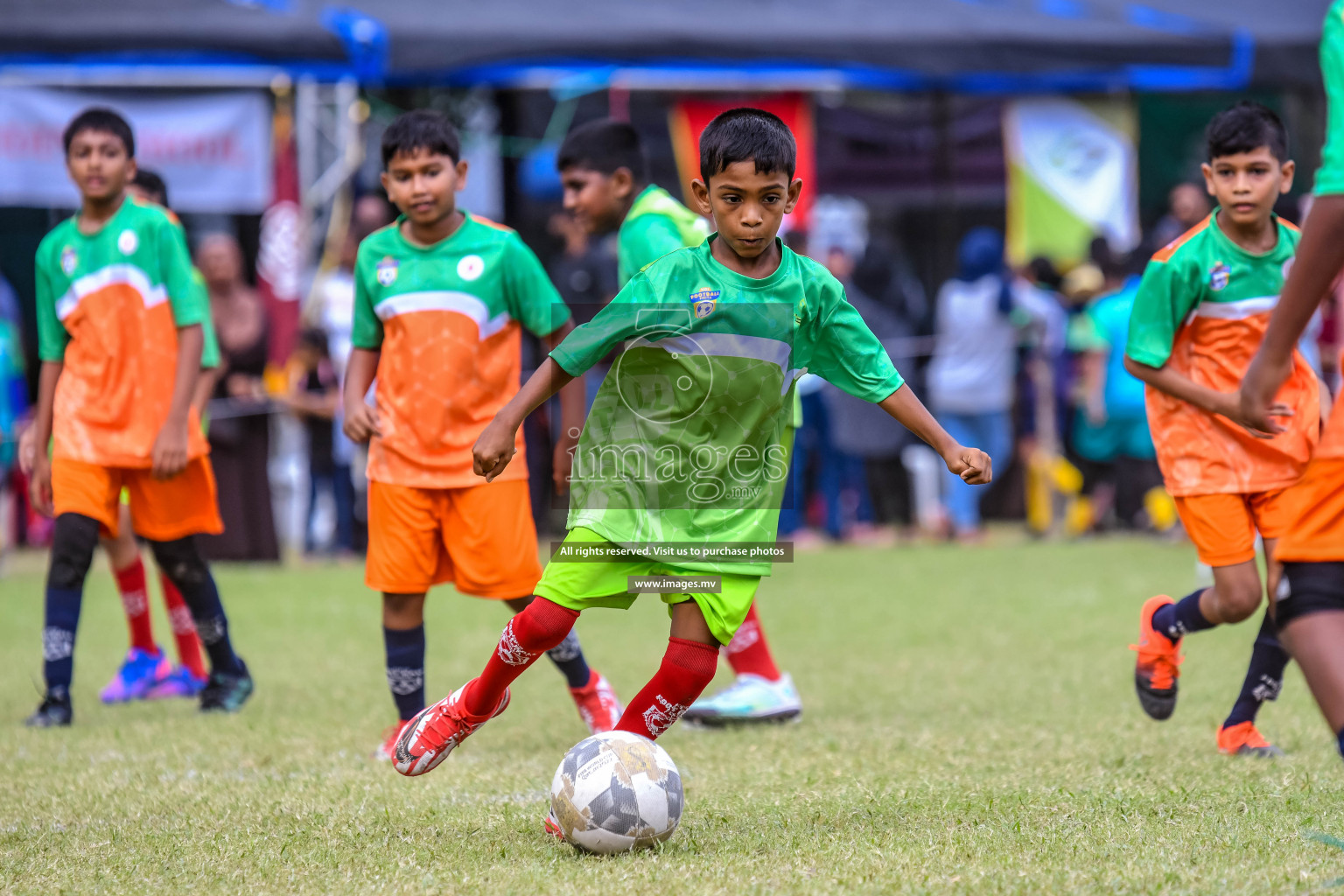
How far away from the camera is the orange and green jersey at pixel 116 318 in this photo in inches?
223

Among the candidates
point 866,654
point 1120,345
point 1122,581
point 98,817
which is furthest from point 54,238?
point 1120,345

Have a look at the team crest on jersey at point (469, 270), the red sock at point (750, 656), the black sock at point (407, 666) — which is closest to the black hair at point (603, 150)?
the team crest on jersey at point (469, 270)

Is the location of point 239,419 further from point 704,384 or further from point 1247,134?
point 1247,134

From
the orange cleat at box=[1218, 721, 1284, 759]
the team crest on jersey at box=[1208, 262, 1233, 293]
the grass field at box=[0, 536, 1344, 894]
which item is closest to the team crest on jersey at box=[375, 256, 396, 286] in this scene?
the grass field at box=[0, 536, 1344, 894]

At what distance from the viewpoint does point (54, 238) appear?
5742 millimetres

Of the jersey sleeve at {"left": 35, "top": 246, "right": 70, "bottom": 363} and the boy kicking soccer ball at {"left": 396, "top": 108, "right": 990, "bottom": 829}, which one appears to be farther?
the jersey sleeve at {"left": 35, "top": 246, "right": 70, "bottom": 363}

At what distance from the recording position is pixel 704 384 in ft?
12.6

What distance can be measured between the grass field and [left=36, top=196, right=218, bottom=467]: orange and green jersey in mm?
1109

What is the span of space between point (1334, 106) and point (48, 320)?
4.57 meters

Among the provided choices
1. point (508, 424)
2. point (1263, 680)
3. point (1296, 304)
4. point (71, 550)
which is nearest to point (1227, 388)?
point (1263, 680)

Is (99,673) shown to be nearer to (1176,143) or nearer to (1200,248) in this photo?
(1200,248)

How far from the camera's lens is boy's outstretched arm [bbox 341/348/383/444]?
4.85 metres

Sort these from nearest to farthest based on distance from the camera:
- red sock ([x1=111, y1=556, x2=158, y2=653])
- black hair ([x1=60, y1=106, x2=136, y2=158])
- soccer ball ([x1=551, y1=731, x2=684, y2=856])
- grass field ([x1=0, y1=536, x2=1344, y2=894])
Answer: grass field ([x1=0, y1=536, x2=1344, y2=894]) → soccer ball ([x1=551, y1=731, x2=684, y2=856]) → black hair ([x1=60, y1=106, x2=136, y2=158]) → red sock ([x1=111, y1=556, x2=158, y2=653])

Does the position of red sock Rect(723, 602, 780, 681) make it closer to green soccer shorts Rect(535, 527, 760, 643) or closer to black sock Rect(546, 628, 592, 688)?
black sock Rect(546, 628, 592, 688)
